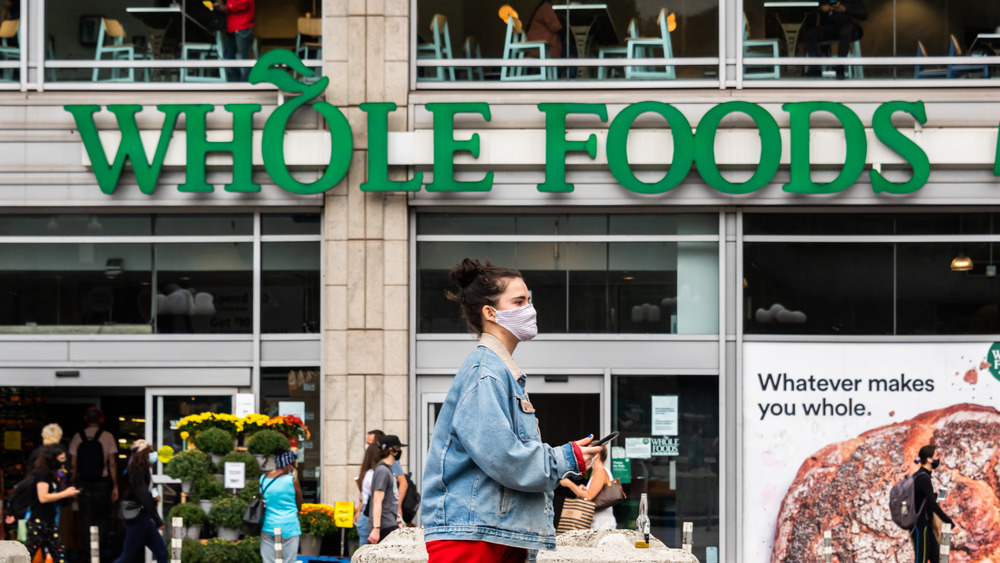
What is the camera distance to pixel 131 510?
10656 mm

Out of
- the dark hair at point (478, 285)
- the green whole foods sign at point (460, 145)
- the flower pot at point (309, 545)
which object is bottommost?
the flower pot at point (309, 545)

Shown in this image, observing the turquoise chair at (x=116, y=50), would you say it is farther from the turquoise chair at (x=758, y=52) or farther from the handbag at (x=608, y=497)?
the handbag at (x=608, y=497)

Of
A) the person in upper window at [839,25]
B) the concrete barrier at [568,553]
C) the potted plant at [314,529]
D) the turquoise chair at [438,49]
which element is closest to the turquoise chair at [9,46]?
the turquoise chair at [438,49]

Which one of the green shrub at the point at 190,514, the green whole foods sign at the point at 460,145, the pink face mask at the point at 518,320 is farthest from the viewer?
the green whole foods sign at the point at 460,145

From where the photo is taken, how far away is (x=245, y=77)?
42.0 ft

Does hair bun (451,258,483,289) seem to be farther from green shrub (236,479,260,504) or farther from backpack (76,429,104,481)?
backpack (76,429,104,481)

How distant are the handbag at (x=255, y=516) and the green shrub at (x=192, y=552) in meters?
0.66

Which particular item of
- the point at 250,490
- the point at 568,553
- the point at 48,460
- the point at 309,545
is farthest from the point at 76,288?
the point at 568,553

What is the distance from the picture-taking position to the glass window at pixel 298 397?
12.6 meters

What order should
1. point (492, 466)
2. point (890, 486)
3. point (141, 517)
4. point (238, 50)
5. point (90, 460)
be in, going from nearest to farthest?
1. point (492, 466)
2. point (141, 517)
3. point (890, 486)
4. point (90, 460)
5. point (238, 50)

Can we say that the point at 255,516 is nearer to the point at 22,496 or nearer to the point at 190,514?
the point at 190,514

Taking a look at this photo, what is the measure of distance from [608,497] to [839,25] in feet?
19.9

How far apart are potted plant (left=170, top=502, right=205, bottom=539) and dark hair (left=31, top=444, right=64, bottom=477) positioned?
66.4 inches

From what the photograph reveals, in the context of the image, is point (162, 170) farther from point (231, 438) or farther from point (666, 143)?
point (666, 143)
